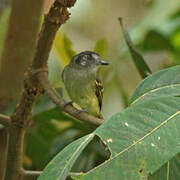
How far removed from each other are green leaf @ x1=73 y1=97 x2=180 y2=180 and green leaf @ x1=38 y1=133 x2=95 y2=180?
0.04 meters

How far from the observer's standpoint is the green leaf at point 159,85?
136cm

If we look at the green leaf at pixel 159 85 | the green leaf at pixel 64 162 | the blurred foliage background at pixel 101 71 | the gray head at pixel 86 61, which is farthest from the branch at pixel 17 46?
the gray head at pixel 86 61

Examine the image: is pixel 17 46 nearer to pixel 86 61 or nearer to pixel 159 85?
pixel 159 85

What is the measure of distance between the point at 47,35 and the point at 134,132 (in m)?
0.55

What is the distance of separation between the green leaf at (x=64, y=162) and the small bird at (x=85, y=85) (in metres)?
1.45

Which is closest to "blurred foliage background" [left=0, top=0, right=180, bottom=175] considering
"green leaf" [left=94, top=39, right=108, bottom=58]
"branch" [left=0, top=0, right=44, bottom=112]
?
"green leaf" [left=94, top=39, right=108, bottom=58]

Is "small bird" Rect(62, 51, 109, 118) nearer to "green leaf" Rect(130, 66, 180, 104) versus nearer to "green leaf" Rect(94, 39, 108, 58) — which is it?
"green leaf" Rect(94, 39, 108, 58)

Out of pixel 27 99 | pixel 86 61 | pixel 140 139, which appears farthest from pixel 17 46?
pixel 86 61

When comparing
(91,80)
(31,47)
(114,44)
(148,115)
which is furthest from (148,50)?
(114,44)

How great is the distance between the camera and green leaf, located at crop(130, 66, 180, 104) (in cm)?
136

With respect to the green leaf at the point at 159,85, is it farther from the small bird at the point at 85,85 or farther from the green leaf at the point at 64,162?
the small bird at the point at 85,85

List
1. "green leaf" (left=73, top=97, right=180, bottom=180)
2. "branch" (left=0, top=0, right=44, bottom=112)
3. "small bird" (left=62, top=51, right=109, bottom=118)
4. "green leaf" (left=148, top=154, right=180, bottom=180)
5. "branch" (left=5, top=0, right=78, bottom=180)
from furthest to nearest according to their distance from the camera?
1. "small bird" (left=62, top=51, right=109, bottom=118)
2. "branch" (left=0, top=0, right=44, bottom=112)
3. "branch" (left=5, top=0, right=78, bottom=180)
4. "green leaf" (left=148, top=154, right=180, bottom=180)
5. "green leaf" (left=73, top=97, right=180, bottom=180)

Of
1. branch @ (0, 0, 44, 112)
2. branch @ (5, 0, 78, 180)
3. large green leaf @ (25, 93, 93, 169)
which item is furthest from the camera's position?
large green leaf @ (25, 93, 93, 169)

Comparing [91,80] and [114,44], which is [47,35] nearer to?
[91,80]
